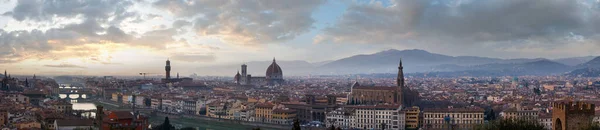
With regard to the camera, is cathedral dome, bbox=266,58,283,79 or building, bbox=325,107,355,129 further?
cathedral dome, bbox=266,58,283,79

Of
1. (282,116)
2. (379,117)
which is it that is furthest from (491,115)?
(282,116)

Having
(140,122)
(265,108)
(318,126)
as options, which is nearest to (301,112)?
(265,108)

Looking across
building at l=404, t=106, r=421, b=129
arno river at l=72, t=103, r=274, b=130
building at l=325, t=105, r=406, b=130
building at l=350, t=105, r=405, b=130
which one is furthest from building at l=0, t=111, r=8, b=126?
building at l=404, t=106, r=421, b=129

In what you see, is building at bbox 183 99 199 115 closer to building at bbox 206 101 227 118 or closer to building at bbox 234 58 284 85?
building at bbox 206 101 227 118

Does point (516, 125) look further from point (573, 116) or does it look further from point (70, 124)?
point (70, 124)

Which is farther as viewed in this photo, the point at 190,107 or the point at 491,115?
the point at 190,107

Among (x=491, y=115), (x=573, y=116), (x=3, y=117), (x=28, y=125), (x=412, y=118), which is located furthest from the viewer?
(x=491, y=115)

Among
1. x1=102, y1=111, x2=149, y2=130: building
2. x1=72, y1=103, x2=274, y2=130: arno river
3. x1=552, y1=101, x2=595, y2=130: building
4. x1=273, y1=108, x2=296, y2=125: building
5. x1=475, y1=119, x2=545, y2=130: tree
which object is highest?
x1=552, y1=101, x2=595, y2=130: building
